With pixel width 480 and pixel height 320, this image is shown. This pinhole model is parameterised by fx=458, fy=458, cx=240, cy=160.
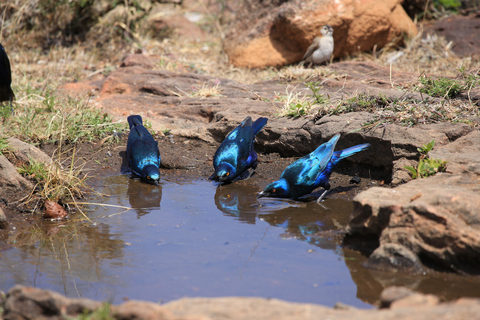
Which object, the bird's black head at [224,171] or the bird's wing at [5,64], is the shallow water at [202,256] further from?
the bird's wing at [5,64]

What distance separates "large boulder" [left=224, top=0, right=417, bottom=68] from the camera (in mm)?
10250

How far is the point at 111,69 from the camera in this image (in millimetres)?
10344

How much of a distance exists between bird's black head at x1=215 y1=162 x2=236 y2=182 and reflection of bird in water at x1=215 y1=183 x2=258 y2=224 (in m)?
0.14

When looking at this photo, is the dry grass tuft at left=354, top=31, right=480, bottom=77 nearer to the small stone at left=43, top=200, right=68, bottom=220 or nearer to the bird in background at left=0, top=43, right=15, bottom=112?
the bird in background at left=0, top=43, right=15, bottom=112

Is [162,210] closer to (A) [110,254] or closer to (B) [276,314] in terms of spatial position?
(A) [110,254]

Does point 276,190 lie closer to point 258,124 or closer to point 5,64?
point 258,124

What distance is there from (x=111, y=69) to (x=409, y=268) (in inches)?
340

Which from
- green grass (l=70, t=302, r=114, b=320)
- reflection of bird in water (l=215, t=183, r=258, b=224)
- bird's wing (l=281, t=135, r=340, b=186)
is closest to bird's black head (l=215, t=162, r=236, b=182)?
reflection of bird in water (l=215, t=183, r=258, b=224)

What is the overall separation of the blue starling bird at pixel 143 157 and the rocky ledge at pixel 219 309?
3.08 meters

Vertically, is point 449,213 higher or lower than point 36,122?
higher

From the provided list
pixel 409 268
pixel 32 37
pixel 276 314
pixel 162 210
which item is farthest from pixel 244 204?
pixel 32 37

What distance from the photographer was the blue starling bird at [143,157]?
5523mm

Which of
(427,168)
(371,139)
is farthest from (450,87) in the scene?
(427,168)

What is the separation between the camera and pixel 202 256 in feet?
11.9
